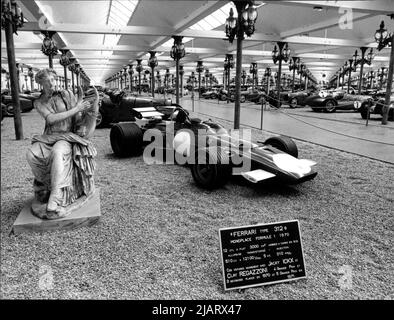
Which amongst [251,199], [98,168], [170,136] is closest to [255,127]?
[170,136]

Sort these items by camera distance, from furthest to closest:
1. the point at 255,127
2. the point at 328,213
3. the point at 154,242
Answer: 1. the point at 255,127
2. the point at 328,213
3. the point at 154,242

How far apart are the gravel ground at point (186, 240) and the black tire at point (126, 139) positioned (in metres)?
1.37

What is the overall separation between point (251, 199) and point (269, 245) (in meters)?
2.23

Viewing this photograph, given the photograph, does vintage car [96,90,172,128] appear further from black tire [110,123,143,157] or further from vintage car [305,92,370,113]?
vintage car [305,92,370,113]

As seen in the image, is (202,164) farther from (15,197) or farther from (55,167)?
(15,197)

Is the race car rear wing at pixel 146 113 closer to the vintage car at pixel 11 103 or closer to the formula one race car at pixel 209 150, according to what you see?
the formula one race car at pixel 209 150

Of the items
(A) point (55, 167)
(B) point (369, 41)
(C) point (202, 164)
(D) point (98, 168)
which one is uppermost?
(B) point (369, 41)

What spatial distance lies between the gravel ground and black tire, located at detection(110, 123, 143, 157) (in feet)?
4.49

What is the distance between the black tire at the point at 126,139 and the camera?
7.42 m

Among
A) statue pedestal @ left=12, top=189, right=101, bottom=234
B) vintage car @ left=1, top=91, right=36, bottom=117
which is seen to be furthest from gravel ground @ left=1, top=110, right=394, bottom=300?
vintage car @ left=1, top=91, right=36, bottom=117

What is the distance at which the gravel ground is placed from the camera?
274 cm

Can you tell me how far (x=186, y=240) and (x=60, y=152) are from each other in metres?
1.67

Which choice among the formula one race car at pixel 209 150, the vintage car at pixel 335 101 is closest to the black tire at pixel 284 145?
the formula one race car at pixel 209 150
